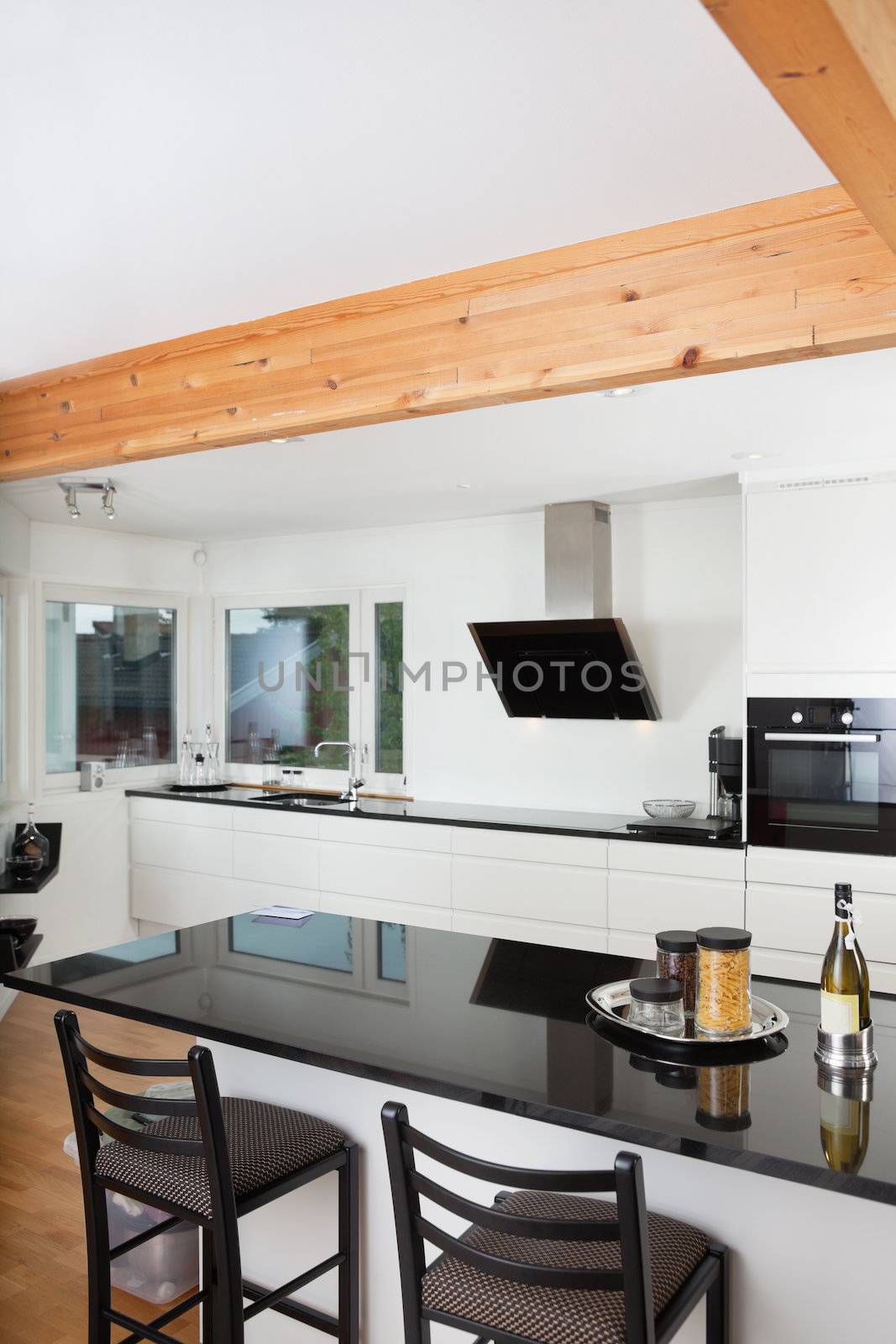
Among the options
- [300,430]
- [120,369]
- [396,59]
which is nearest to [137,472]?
[120,369]

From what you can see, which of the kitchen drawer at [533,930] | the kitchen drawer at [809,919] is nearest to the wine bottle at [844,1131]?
the kitchen drawer at [809,919]

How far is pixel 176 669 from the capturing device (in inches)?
258

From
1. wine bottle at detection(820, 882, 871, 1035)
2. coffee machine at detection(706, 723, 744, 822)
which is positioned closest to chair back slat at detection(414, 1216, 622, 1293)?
wine bottle at detection(820, 882, 871, 1035)

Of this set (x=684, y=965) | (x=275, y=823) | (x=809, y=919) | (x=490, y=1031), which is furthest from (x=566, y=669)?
(x=490, y=1031)

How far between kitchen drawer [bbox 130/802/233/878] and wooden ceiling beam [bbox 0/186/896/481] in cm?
296

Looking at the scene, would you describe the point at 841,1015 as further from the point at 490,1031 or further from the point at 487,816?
the point at 487,816

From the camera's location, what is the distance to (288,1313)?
86.7 inches

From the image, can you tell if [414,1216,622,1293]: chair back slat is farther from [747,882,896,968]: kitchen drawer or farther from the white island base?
[747,882,896,968]: kitchen drawer

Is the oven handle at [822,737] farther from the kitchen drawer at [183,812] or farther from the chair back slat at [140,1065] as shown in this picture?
the kitchen drawer at [183,812]

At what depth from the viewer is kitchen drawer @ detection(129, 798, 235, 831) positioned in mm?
5719

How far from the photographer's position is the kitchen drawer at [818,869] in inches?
150

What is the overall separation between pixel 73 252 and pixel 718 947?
6.50 ft

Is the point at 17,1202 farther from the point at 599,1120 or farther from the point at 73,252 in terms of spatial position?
the point at 73,252

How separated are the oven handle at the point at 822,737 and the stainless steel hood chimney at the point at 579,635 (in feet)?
2.68
